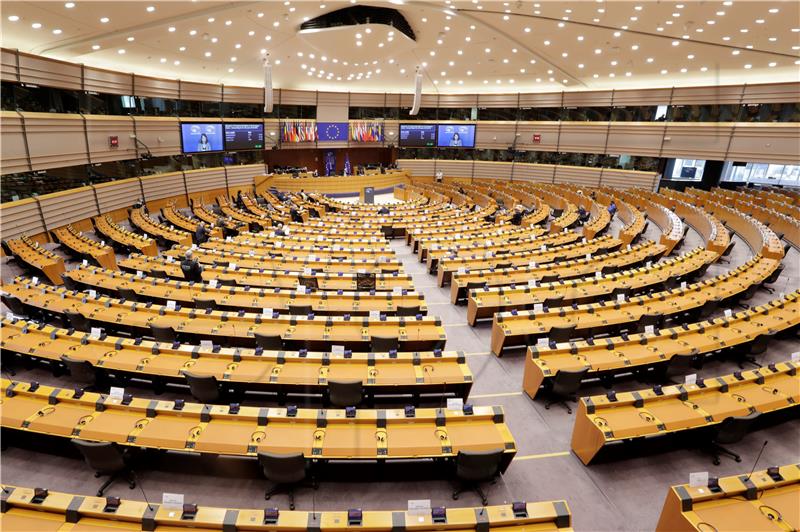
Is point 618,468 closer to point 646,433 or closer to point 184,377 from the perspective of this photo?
point 646,433

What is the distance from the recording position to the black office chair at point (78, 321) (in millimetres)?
8797

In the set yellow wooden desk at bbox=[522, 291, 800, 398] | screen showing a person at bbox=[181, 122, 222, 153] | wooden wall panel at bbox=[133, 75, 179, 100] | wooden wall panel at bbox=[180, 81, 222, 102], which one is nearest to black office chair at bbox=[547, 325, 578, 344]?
yellow wooden desk at bbox=[522, 291, 800, 398]

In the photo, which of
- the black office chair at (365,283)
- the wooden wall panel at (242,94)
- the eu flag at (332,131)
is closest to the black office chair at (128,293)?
the black office chair at (365,283)

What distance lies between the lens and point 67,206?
1839 cm

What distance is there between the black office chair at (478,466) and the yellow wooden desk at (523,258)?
25.8 feet

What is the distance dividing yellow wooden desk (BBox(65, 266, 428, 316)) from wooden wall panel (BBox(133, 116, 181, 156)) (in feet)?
47.3

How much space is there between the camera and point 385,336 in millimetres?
8438

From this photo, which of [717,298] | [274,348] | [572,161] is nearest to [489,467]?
[274,348]

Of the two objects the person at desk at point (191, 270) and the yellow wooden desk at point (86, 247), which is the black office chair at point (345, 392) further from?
the yellow wooden desk at point (86, 247)

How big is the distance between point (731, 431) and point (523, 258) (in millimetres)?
8821

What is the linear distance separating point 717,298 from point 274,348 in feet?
35.3

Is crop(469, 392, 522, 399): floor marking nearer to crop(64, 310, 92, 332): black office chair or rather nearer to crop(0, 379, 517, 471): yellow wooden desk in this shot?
crop(0, 379, 517, 471): yellow wooden desk

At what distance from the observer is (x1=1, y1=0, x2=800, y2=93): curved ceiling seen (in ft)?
45.3

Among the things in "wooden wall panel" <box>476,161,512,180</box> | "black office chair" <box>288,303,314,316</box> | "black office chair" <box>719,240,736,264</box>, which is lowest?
"black office chair" <box>288,303,314,316</box>
